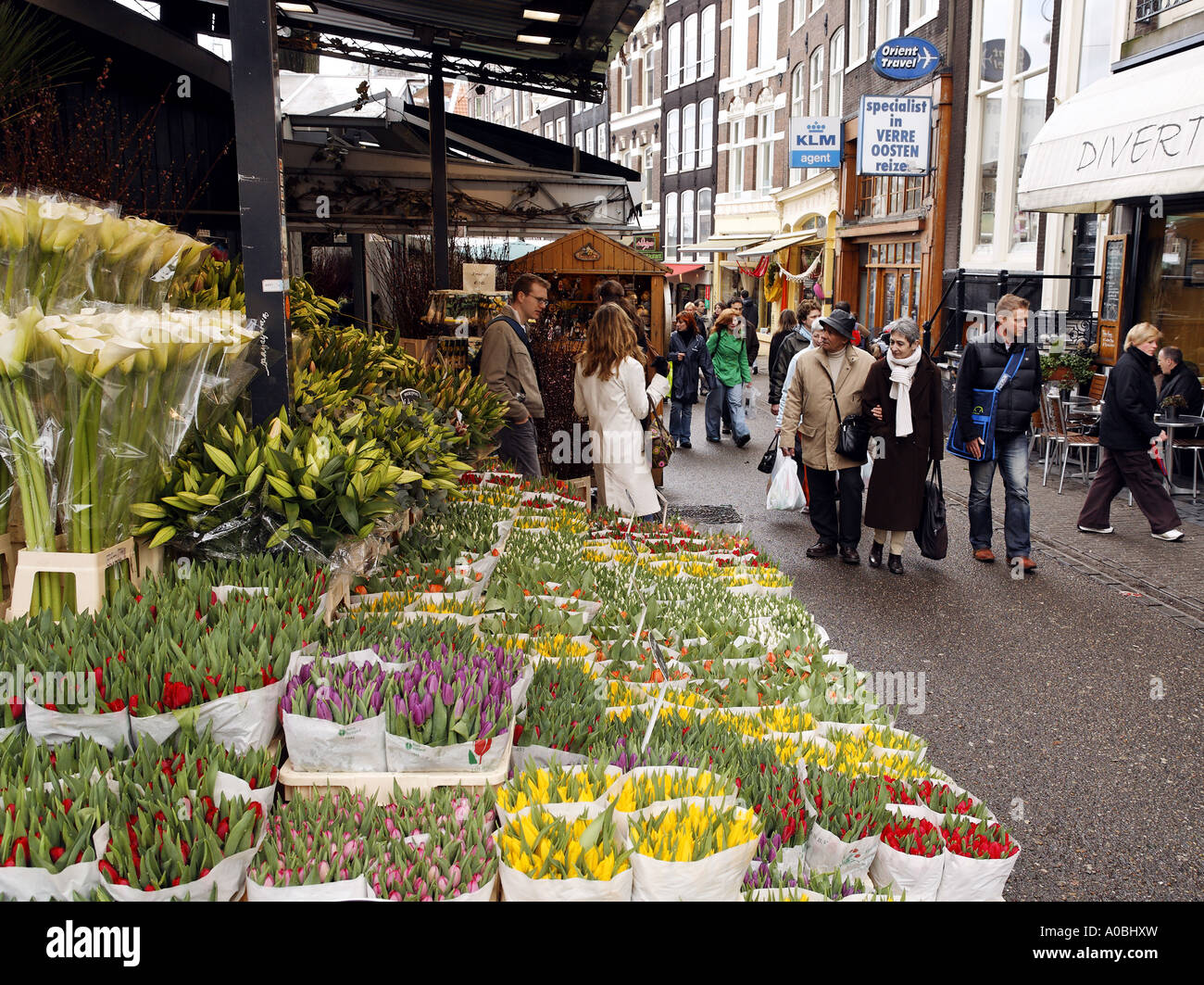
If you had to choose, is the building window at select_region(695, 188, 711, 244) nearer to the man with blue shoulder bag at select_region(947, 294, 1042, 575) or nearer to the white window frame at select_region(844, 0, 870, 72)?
the white window frame at select_region(844, 0, 870, 72)

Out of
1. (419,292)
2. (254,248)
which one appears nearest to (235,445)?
(254,248)

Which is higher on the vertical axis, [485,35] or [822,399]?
[485,35]

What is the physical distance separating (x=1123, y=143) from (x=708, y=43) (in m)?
32.7

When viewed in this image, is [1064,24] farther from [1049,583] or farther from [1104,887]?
[1104,887]

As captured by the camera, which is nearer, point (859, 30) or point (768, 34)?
point (859, 30)

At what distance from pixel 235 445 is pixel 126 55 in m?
7.08

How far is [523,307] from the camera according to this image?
7.29m

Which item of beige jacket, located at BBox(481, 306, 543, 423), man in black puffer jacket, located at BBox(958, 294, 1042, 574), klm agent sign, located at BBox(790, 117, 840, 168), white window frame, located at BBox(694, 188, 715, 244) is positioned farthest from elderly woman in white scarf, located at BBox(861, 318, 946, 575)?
white window frame, located at BBox(694, 188, 715, 244)

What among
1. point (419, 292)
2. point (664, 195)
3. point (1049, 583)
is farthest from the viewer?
point (664, 195)

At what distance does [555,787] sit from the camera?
2.00 m

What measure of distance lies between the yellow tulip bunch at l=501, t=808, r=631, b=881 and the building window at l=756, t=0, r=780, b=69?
34952 millimetres

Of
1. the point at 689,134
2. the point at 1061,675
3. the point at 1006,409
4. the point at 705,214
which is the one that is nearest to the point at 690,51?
the point at 689,134

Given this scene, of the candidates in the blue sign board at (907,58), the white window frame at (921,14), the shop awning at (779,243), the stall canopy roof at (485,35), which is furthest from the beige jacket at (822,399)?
the shop awning at (779,243)

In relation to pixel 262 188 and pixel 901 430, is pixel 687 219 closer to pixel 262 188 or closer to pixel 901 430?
pixel 901 430
